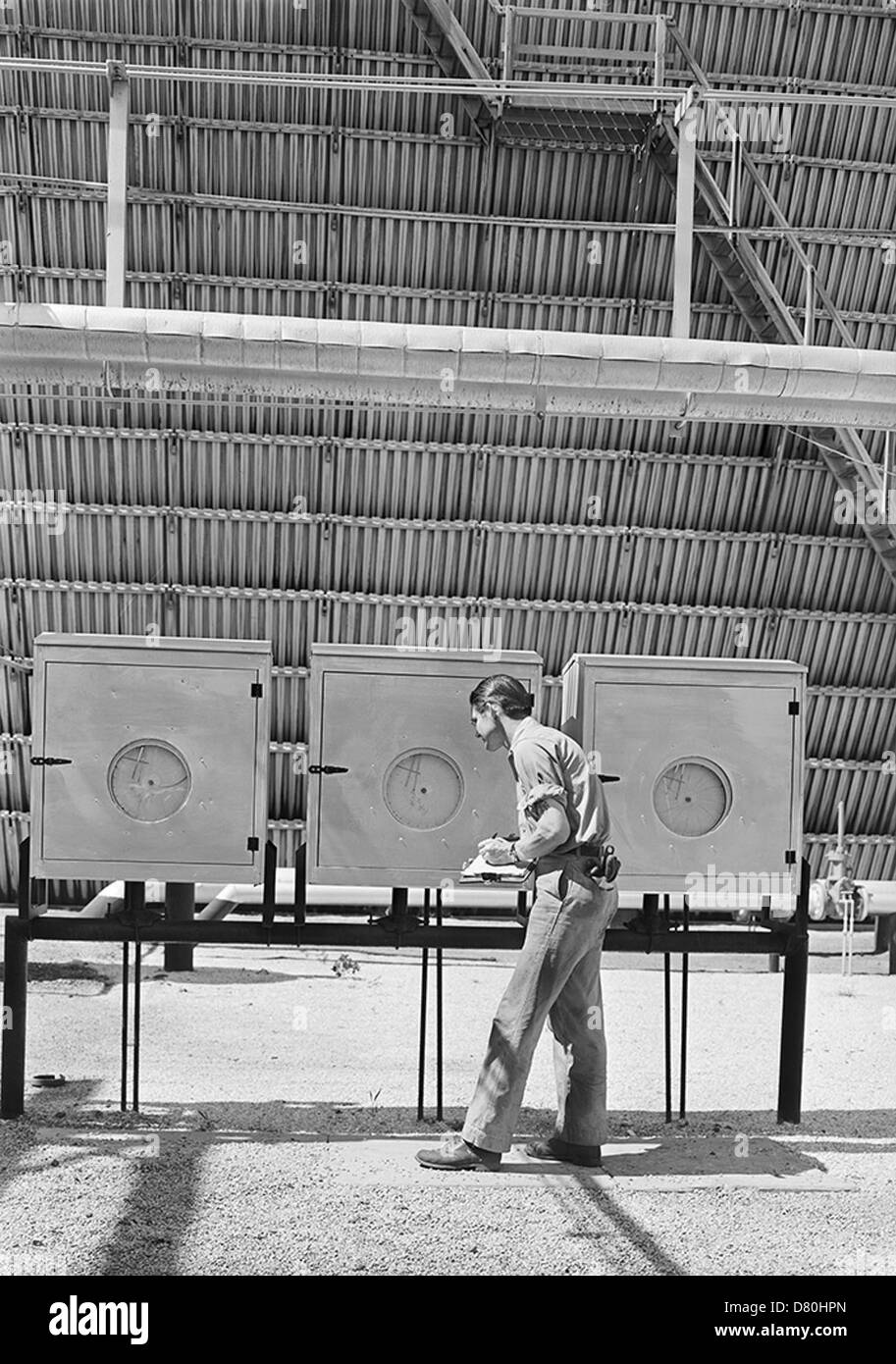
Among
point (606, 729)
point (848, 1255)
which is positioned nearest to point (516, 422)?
point (606, 729)

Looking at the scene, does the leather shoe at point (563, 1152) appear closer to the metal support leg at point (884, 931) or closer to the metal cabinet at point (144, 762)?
the metal cabinet at point (144, 762)

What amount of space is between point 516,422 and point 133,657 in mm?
7558

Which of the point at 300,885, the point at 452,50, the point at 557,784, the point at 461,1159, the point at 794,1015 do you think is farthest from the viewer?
the point at 452,50

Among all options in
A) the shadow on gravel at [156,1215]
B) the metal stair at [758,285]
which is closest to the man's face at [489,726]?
the shadow on gravel at [156,1215]

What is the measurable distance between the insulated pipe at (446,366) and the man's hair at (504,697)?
271 centimetres

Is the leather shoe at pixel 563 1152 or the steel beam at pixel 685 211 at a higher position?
the steel beam at pixel 685 211

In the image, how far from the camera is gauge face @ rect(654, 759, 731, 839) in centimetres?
631

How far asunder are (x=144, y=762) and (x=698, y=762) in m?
2.50

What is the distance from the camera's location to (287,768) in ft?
47.2

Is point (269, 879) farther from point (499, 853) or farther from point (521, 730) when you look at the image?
point (521, 730)

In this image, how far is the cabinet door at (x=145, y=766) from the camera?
6.11 metres

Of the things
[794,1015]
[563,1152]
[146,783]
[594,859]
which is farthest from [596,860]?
[146,783]

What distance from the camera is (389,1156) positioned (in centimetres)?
592
